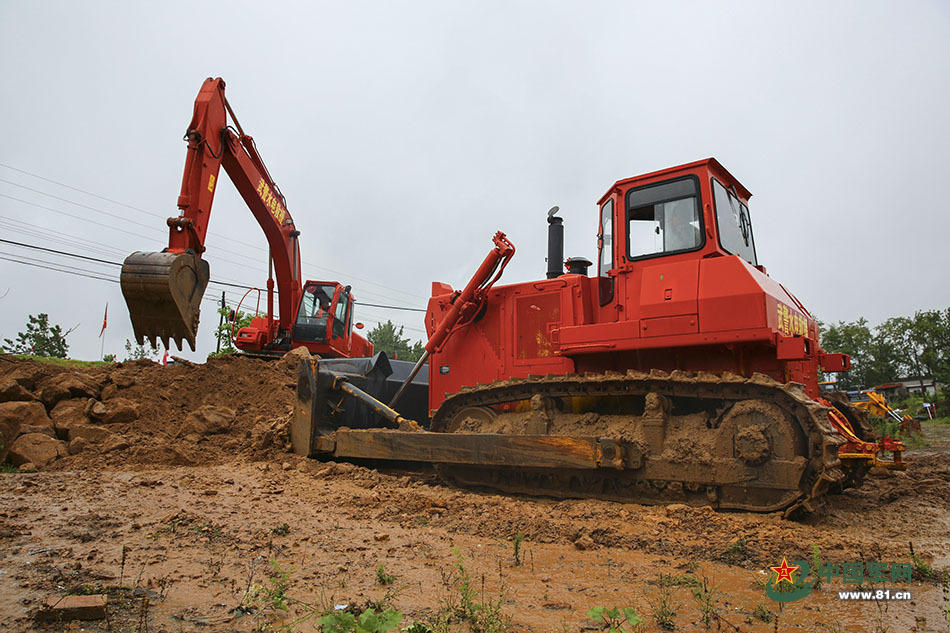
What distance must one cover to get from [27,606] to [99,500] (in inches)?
100

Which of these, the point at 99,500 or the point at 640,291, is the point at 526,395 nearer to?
the point at 640,291

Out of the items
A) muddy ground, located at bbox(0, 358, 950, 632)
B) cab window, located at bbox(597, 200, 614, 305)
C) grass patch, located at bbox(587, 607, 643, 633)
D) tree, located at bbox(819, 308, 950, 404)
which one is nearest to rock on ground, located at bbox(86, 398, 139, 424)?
muddy ground, located at bbox(0, 358, 950, 632)

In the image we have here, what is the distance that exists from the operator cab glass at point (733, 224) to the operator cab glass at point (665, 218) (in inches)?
8.7

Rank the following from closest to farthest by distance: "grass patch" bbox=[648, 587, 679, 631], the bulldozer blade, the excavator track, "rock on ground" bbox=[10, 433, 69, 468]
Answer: "grass patch" bbox=[648, 587, 679, 631] < the excavator track < the bulldozer blade < "rock on ground" bbox=[10, 433, 69, 468]

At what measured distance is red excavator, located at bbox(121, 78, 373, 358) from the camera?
6070 mm

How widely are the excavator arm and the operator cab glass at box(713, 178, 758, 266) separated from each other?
5565mm

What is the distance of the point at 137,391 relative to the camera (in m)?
7.73

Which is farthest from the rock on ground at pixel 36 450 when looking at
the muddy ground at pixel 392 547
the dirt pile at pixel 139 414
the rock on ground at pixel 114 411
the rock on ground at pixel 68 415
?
the rock on ground at pixel 114 411

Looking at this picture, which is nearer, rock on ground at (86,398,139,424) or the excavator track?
the excavator track

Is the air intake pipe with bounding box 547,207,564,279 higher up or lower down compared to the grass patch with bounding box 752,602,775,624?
higher up

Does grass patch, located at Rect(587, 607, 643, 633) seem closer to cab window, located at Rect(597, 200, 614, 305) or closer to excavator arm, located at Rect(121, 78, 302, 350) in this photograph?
cab window, located at Rect(597, 200, 614, 305)

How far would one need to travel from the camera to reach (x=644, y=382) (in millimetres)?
5020

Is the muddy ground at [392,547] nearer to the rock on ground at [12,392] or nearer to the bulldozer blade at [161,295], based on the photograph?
the rock on ground at [12,392]

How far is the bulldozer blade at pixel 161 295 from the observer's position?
597 cm
